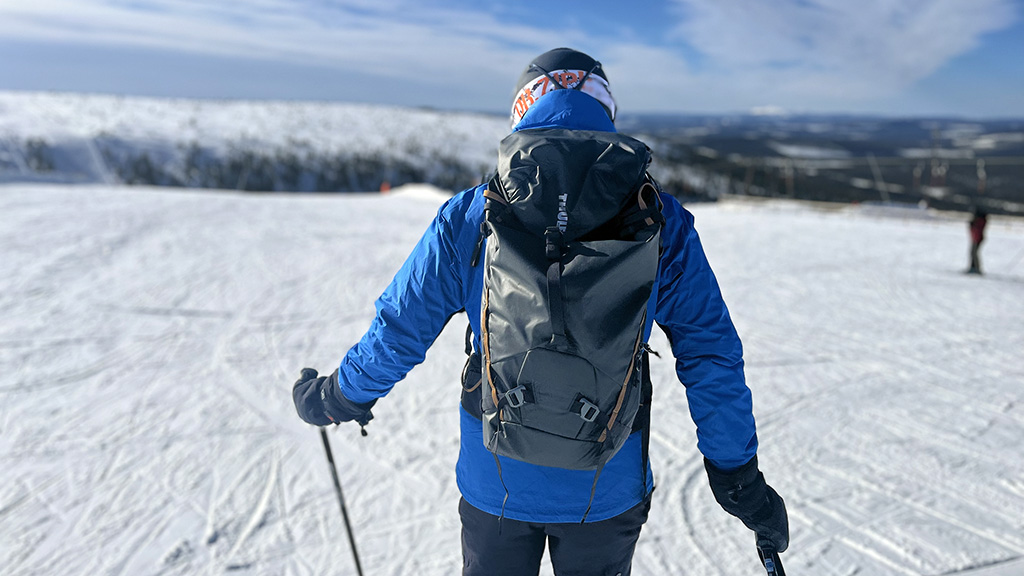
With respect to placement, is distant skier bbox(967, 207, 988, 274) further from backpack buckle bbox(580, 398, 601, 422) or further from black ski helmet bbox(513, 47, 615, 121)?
backpack buckle bbox(580, 398, 601, 422)

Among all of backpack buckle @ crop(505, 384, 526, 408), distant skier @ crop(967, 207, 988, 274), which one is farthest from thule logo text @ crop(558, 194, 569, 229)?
distant skier @ crop(967, 207, 988, 274)

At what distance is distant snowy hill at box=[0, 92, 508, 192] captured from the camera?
69688 mm

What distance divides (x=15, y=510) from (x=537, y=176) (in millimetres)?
3985

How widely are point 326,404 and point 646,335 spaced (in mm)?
996

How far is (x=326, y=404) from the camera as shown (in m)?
1.82

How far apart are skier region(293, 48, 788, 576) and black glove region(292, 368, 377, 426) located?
0.18m

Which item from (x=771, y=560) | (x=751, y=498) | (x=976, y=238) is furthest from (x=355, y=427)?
(x=976, y=238)

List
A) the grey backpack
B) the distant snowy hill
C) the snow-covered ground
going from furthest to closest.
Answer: the distant snowy hill, the snow-covered ground, the grey backpack

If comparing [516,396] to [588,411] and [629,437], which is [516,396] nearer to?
[588,411]

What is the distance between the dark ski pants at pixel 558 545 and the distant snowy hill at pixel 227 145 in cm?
4635

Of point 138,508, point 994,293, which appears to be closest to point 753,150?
point 994,293

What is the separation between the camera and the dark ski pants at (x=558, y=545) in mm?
1530

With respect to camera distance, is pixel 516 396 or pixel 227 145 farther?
pixel 227 145

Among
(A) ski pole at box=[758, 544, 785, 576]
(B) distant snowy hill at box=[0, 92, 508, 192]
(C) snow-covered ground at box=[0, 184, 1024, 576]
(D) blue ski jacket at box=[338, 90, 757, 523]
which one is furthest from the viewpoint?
(B) distant snowy hill at box=[0, 92, 508, 192]
